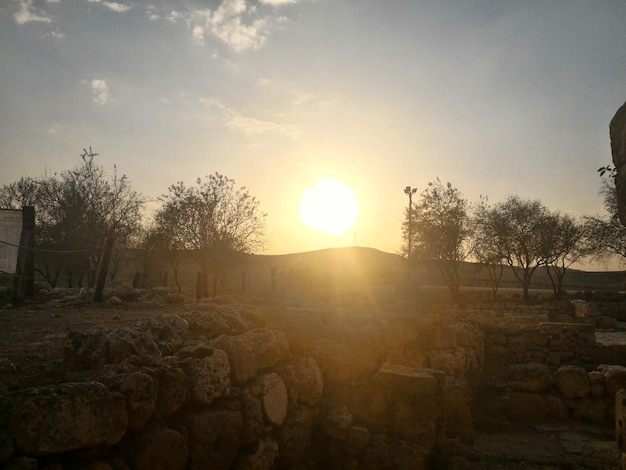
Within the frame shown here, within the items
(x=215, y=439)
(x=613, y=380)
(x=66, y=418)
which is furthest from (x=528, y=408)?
(x=66, y=418)

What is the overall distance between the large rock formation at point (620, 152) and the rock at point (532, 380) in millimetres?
5549

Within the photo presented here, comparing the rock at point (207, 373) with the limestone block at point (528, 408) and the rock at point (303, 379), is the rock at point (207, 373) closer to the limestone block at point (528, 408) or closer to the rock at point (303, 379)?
the rock at point (303, 379)

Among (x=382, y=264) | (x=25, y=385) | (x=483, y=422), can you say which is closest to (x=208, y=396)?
(x=25, y=385)

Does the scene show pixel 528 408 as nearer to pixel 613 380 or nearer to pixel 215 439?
pixel 613 380

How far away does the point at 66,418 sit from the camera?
8.61 feet

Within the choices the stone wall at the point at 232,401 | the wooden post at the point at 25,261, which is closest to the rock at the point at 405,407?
the stone wall at the point at 232,401

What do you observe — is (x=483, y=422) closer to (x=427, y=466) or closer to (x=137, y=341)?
(x=427, y=466)

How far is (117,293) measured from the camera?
45.4ft

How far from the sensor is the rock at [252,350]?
4055mm

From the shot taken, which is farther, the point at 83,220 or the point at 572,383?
the point at 83,220

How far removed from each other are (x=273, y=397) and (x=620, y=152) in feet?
11.1

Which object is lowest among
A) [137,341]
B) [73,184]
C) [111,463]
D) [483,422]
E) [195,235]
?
[483,422]

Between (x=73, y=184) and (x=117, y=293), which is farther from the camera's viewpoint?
(x=73, y=184)

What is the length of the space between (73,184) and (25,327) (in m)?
22.9
